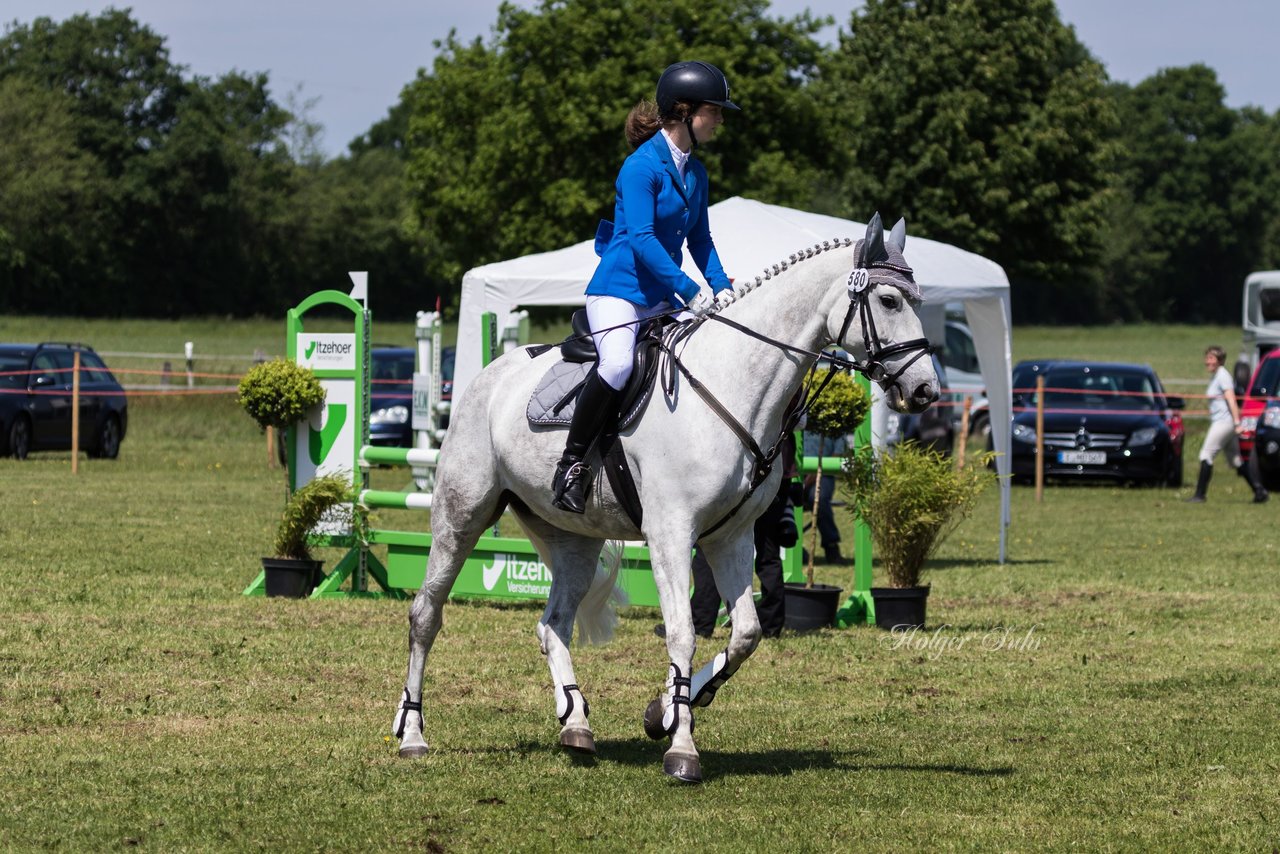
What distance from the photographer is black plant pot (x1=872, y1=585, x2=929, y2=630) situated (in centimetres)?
1096

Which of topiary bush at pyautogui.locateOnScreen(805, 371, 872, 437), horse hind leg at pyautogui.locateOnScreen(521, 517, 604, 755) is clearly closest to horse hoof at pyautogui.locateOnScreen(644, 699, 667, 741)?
horse hind leg at pyautogui.locateOnScreen(521, 517, 604, 755)

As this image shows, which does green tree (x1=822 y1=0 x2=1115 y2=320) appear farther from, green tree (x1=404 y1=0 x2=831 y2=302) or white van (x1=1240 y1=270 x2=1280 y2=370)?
white van (x1=1240 y1=270 x2=1280 y2=370)

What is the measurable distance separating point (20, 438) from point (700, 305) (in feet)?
67.4

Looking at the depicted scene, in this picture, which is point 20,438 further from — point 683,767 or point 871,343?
point 871,343

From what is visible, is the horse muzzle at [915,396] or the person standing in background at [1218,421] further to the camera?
the person standing in background at [1218,421]

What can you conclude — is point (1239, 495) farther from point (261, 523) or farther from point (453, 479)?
point (453, 479)

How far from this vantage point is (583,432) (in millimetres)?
6605

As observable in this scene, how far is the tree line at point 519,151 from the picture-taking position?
39719mm

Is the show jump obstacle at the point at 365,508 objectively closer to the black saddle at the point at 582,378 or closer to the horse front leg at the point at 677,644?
the black saddle at the point at 582,378

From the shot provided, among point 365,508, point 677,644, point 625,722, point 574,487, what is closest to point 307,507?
point 365,508

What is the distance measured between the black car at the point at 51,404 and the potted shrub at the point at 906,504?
55.6 feet

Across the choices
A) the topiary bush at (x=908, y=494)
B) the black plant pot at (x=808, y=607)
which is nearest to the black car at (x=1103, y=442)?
the topiary bush at (x=908, y=494)

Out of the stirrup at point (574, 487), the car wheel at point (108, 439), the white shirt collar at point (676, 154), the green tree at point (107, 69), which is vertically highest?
the green tree at point (107, 69)

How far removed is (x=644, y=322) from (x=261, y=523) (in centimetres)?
1134
